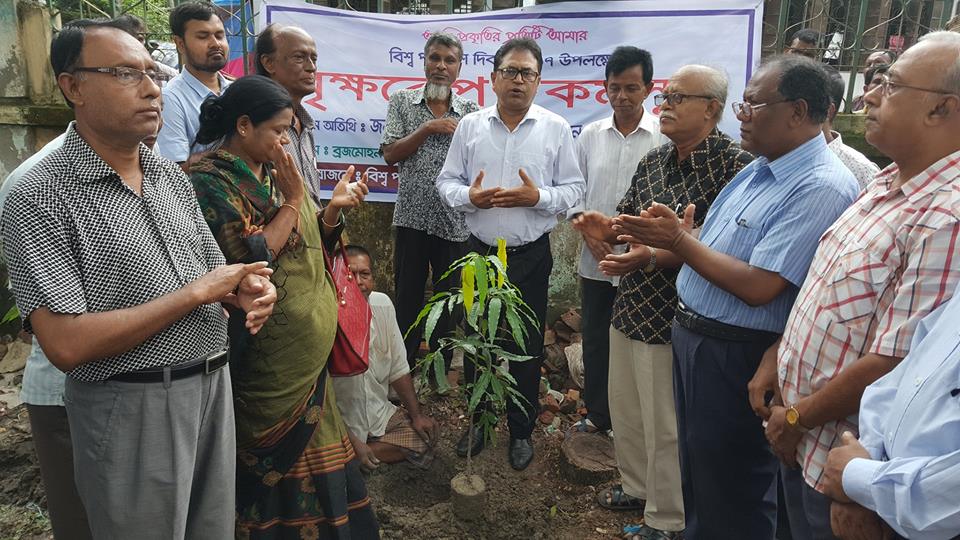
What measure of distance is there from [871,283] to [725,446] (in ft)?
3.16

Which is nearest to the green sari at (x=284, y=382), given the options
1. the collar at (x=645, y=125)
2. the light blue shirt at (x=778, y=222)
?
the light blue shirt at (x=778, y=222)

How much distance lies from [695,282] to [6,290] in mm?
4789

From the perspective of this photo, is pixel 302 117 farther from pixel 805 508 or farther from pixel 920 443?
pixel 920 443

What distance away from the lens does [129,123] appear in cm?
191

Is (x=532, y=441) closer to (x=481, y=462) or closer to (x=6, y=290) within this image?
(x=481, y=462)

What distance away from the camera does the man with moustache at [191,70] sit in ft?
11.4

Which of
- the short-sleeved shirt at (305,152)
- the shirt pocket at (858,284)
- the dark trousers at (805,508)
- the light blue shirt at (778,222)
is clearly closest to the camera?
the shirt pocket at (858,284)

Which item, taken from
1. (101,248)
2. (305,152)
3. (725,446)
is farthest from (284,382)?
(725,446)

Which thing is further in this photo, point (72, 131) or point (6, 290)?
point (6, 290)

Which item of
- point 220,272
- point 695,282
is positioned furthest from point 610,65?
point 220,272

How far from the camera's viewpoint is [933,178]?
1743mm

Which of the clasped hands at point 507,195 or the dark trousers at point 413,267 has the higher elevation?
the clasped hands at point 507,195

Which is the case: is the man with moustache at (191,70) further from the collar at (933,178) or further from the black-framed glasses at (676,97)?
the collar at (933,178)

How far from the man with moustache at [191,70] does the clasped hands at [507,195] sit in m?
1.51
